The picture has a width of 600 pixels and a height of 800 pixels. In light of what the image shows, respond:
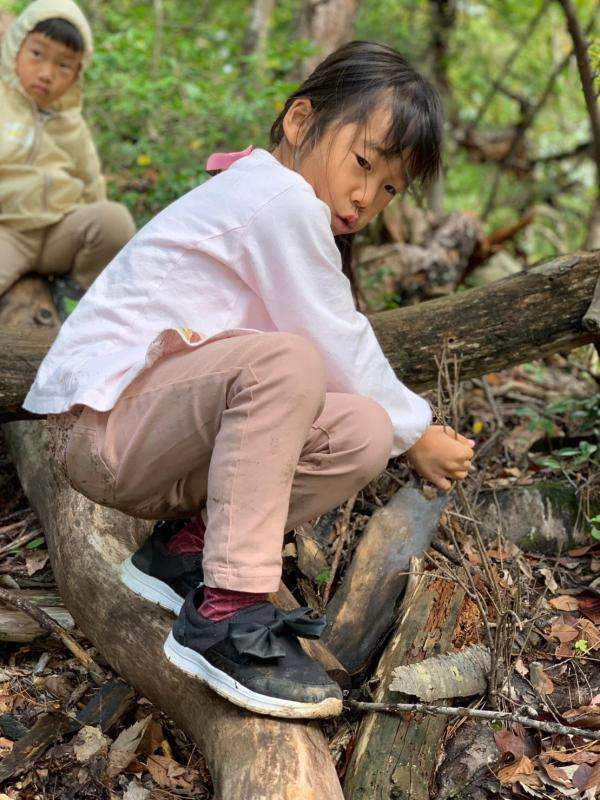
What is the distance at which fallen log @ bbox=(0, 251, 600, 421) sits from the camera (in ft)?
10.3

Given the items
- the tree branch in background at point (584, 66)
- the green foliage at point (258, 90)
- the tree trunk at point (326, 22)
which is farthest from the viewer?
the tree trunk at point (326, 22)

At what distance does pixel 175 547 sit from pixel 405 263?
3405mm

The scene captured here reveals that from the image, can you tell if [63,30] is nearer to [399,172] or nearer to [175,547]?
[399,172]

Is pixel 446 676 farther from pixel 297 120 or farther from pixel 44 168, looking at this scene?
pixel 44 168

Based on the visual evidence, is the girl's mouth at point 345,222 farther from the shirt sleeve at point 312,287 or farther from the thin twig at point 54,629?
the thin twig at point 54,629

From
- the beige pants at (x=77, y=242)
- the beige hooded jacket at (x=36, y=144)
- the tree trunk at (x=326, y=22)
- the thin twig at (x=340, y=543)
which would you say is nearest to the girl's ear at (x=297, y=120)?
the thin twig at (x=340, y=543)

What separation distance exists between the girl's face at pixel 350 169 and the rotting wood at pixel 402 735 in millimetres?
1229

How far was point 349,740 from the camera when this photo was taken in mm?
2127

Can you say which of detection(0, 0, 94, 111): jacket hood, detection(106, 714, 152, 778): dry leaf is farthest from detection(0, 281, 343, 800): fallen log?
detection(0, 0, 94, 111): jacket hood

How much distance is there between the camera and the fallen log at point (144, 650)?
1720mm

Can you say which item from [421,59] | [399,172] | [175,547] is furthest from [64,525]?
[421,59]

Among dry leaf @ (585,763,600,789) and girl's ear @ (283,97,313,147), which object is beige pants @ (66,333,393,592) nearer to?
girl's ear @ (283,97,313,147)

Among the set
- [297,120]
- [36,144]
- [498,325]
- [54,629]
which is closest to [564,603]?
[498,325]

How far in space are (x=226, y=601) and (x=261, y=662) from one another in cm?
17
